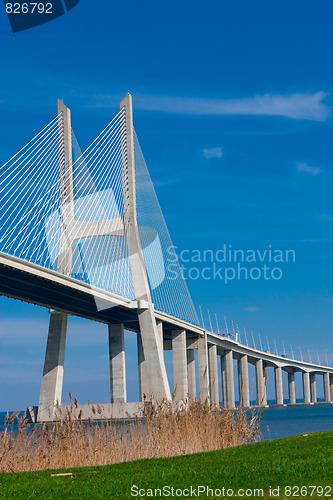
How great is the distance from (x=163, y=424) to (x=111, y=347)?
43865mm

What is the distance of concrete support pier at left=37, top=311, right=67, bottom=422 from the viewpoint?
4828 centimetres

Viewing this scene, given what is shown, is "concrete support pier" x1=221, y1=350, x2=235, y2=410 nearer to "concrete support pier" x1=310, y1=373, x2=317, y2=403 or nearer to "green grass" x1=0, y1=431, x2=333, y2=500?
"concrete support pier" x1=310, y1=373, x2=317, y2=403

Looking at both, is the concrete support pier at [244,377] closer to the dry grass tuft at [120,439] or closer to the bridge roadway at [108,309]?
the bridge roadway at [108,309]

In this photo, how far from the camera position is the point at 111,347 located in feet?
195

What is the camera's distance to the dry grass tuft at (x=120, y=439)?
45.9ft

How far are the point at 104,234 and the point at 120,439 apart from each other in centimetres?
2847

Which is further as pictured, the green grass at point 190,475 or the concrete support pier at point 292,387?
the concrete support pier at point 292,387

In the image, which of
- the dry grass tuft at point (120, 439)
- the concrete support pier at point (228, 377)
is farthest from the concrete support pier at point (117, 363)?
the dry grass tuft at point (120, 439)

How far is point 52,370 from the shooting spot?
48438 millimetres

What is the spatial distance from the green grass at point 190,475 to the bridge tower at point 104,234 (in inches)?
1086


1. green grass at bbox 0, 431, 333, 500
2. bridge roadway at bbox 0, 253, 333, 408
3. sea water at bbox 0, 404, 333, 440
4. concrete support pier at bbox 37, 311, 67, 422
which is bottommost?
sea water at bbox 0, 404, 333, 440

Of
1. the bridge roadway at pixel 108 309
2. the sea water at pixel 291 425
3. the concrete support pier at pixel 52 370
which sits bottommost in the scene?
the sea water at pixel 291 425

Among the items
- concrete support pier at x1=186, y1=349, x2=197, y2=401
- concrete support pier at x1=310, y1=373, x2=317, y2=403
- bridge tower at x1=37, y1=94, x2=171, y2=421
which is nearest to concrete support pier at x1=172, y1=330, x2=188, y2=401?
concrete support pier at x1=186, y1=349, x2=197, y2=401

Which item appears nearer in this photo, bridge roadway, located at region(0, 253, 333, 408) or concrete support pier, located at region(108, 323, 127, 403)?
bridge roadway, located at region(0, 253, 333, 408)
